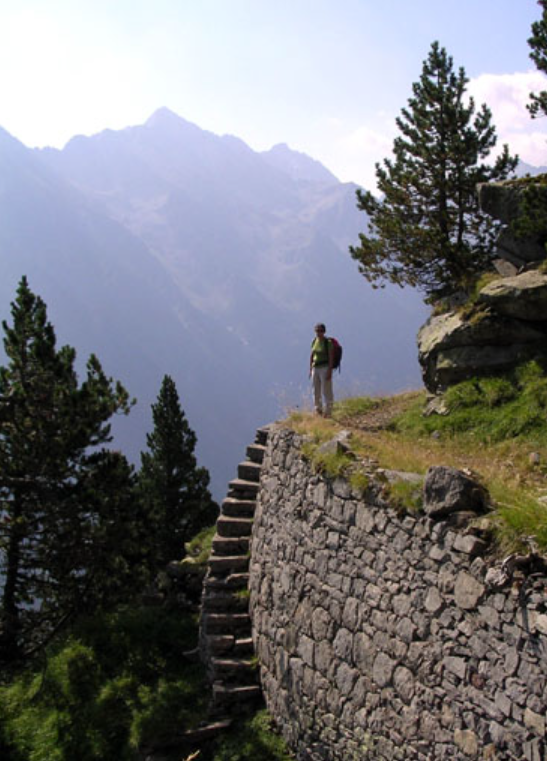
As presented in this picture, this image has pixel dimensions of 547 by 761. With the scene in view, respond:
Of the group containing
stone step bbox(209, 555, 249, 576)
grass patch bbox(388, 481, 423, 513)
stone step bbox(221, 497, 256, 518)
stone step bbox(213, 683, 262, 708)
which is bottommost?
A: stone step bbox(213, 683, 262, 708)

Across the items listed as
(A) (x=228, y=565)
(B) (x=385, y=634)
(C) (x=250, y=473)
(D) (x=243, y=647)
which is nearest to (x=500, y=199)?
(C) (x=250, y=473)

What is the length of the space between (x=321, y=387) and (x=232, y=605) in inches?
198

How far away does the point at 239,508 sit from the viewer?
577 inches

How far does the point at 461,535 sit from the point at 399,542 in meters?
1.22

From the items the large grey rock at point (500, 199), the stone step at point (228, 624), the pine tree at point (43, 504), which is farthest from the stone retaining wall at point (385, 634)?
the large grey rock at point (500, 199)

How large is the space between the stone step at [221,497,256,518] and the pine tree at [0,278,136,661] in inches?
159

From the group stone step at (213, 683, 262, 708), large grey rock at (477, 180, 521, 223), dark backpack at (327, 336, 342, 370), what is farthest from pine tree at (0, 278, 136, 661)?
large grey rock at (477, 180, 521, 223)

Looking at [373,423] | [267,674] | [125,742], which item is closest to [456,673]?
[267,674]

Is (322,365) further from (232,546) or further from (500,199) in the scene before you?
(500,199)

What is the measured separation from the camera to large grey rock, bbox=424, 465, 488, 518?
7445 millimetres

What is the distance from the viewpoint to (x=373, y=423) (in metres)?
16.2

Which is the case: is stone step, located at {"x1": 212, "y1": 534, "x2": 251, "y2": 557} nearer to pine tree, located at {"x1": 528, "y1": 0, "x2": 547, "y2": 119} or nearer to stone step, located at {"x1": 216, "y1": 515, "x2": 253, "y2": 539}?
stone step, located at {"x1": 216, "y1": 515, "x2": 253, "y2": 539}

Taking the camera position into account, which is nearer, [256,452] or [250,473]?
[250,473]

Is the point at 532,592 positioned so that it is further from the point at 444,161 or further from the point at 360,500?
the point at 444,161
